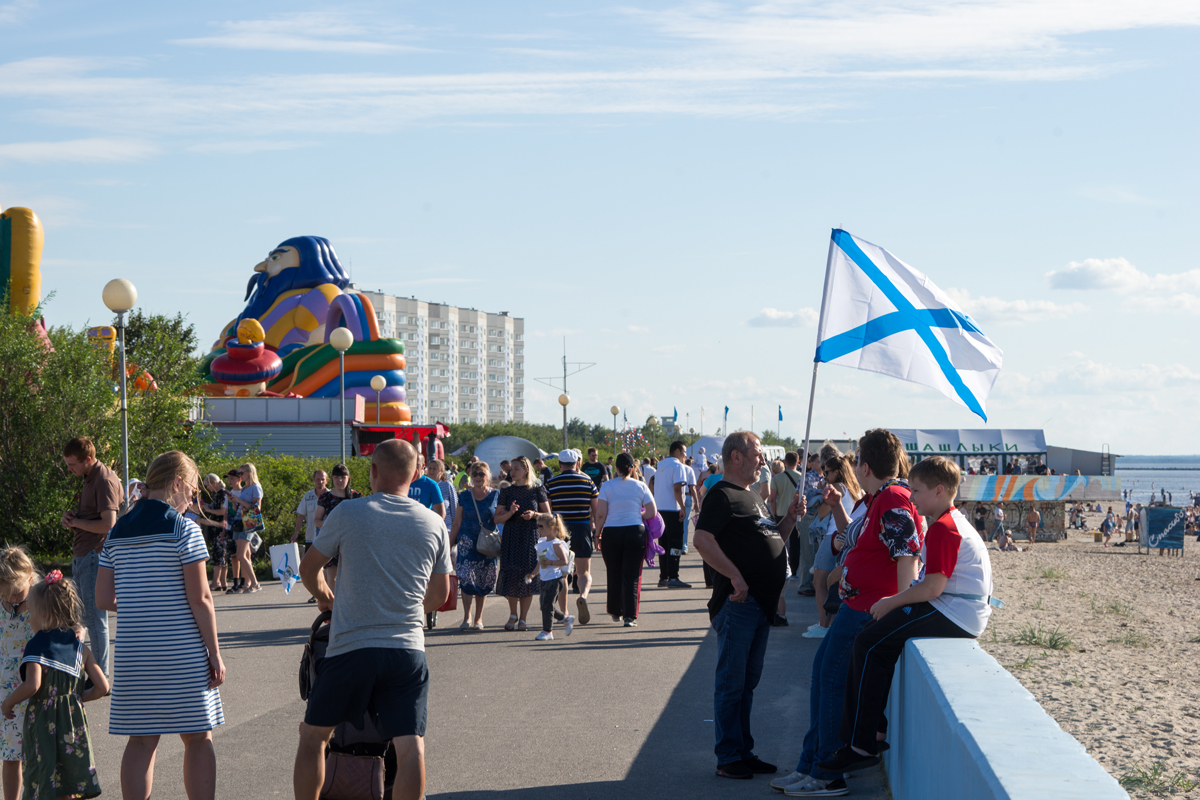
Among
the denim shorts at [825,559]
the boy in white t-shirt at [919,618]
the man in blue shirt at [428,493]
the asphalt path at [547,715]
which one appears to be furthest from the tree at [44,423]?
the boy in white t-shirt at [919,618]

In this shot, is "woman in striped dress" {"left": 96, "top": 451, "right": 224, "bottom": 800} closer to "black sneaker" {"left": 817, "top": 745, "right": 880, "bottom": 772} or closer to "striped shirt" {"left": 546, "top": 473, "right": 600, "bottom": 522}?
"black sneaker" {"left": 817, "top": 745, "right": 880, "bottom": 772}

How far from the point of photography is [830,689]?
5906mm

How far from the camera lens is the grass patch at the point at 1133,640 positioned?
13.5 meters

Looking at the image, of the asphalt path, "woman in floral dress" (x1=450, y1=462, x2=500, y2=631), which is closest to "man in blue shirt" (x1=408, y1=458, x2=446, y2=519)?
"woman in floral dress" (x1=450, y1=462, x2=500, y2=631)

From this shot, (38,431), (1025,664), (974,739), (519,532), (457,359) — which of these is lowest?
(1025,664)

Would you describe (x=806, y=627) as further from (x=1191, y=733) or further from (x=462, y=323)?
(x=462, y=323)

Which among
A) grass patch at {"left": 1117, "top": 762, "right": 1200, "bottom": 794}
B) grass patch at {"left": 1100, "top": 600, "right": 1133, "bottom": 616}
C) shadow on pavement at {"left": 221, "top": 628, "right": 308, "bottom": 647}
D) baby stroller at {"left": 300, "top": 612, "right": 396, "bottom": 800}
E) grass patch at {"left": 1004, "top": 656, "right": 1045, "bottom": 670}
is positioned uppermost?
baby stroller at {"left": 300, "top": 612, "right": 396, "bottom": 800}

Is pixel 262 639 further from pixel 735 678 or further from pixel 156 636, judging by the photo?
pixel 156 636

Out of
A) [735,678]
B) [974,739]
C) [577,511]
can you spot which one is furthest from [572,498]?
[974,739]

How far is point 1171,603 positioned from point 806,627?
42.6 ft

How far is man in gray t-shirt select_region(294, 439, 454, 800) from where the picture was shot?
4684 mm

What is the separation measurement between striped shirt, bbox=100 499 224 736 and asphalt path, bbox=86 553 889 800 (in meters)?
0.17

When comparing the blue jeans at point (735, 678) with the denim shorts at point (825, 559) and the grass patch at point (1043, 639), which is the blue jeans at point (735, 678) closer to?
the denim shorts at point (825, 559)

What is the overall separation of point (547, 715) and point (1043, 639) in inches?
284
